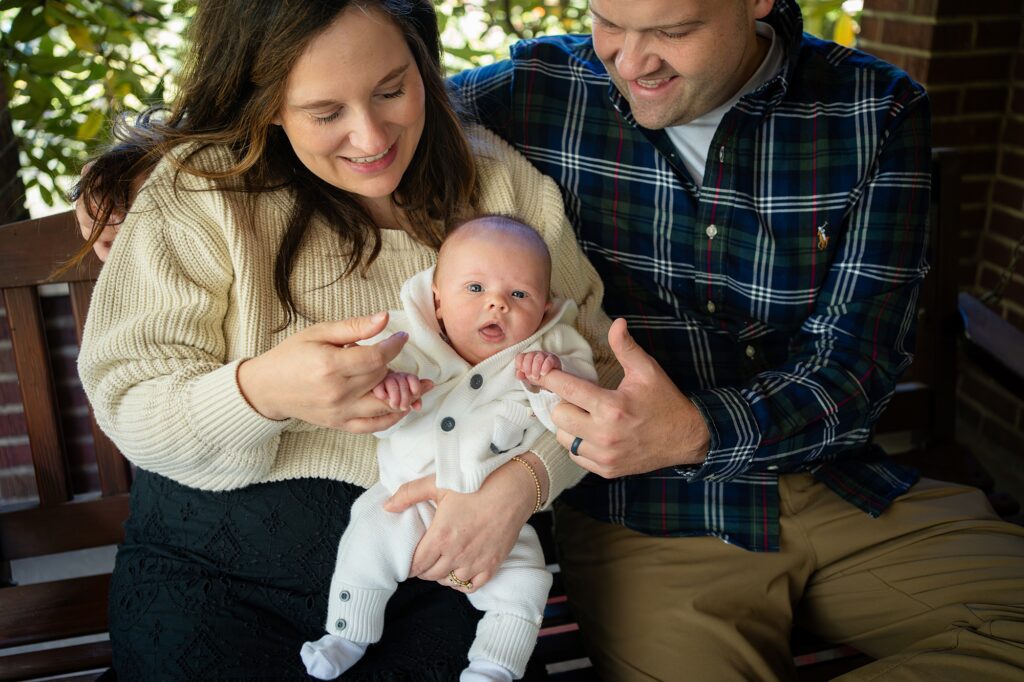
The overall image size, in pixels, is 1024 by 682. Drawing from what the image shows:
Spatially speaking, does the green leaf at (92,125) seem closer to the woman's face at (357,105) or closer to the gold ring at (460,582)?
the woman's face at (357,105)

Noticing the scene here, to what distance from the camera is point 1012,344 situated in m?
2.55

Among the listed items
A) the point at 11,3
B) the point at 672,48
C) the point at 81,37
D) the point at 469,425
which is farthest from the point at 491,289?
the point at 81,37

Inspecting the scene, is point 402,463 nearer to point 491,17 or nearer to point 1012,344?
point 1012,344

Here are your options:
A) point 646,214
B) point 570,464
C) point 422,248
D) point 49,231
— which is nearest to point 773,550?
point 570,464

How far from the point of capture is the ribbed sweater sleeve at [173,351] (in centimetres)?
178

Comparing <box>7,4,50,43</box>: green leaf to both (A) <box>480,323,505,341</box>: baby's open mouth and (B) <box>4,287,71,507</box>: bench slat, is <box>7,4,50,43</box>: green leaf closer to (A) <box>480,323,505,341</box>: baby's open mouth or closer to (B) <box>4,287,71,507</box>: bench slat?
(B) <box>4,287,71,507</box>: bench slat

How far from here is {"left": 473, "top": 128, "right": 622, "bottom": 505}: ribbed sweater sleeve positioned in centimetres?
213

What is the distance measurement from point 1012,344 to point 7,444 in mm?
2932

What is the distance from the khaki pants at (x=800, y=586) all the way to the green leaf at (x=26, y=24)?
1813mm

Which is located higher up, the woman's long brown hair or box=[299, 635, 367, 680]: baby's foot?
the woman's long brown hair

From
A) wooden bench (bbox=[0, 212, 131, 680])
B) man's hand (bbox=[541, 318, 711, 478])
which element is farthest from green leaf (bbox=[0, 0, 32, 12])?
man's hand (bbox=[541, 318, 711, 478])

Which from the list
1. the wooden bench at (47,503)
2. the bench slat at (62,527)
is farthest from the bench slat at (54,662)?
the bench slat at (62,527)

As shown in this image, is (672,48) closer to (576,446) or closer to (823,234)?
(823,234)

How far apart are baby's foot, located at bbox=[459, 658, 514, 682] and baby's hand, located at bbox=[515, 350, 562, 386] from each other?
20.1 inches
